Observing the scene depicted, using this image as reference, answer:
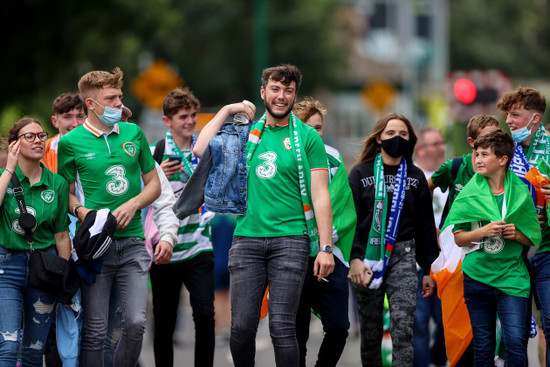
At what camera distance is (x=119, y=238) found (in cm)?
720

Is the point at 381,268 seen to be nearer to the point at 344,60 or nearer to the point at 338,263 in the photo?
the point at 338,263

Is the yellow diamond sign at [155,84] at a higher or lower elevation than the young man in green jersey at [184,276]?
higher

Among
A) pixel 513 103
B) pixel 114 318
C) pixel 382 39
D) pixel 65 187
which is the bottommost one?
pixel 114 318

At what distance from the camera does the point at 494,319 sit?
7.19 metres

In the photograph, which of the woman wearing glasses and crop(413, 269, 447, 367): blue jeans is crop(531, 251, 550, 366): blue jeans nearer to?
crop(413, 269, 447, 367): blue jeans

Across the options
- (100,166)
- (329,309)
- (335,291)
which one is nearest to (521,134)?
(335,291)

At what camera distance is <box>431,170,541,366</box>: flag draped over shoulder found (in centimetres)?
714

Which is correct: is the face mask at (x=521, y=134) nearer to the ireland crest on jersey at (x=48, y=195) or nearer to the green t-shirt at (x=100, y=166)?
the green t-shirt at (x=100, y=166)

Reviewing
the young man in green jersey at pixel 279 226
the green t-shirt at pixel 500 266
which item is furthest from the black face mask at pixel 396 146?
the young man in green jersey at pixel 279 226

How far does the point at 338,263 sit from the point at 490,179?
4.18ft

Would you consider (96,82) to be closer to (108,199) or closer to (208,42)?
(108,199)

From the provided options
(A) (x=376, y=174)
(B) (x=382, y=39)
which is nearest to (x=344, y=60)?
(B) (x=382, y=39)

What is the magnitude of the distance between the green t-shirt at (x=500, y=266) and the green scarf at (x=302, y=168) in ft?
3.87

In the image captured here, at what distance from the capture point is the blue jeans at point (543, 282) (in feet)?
23.6
